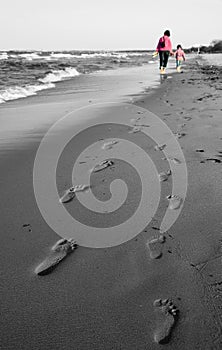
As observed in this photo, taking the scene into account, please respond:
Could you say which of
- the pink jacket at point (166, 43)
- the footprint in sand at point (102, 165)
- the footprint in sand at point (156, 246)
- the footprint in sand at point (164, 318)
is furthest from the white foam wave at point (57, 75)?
the footprint in sand at point (164, 318)

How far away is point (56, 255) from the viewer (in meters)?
1.81

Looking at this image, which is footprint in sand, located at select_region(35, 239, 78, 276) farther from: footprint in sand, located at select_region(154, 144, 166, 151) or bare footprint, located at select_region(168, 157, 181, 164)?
footprint in sand, located at select_region(154, 144, 166, 151)

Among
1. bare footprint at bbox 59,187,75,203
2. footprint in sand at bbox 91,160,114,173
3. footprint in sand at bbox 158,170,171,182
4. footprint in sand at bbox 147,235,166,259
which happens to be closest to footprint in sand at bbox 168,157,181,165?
footprint in sand at bbox 158,170,171,182

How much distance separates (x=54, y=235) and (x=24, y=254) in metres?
0.26

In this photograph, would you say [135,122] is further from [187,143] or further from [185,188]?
[185,188]

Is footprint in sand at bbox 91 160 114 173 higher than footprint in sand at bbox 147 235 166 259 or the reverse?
higher

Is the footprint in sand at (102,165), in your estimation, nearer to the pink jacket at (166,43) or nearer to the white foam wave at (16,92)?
the white foam wave at (16,92)

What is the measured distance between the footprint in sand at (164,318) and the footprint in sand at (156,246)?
366 millimetres

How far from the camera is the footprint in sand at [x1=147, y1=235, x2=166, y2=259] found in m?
1.79

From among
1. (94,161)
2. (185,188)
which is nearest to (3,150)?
(94,161)

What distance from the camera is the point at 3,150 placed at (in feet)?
12.3

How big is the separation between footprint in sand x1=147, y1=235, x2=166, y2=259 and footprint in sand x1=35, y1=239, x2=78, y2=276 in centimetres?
47

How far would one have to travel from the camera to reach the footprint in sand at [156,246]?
1.79 metres

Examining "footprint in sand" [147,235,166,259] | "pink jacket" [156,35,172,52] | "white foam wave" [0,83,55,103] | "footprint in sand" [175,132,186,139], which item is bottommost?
"footprint in sand" [147,235,166,259]
